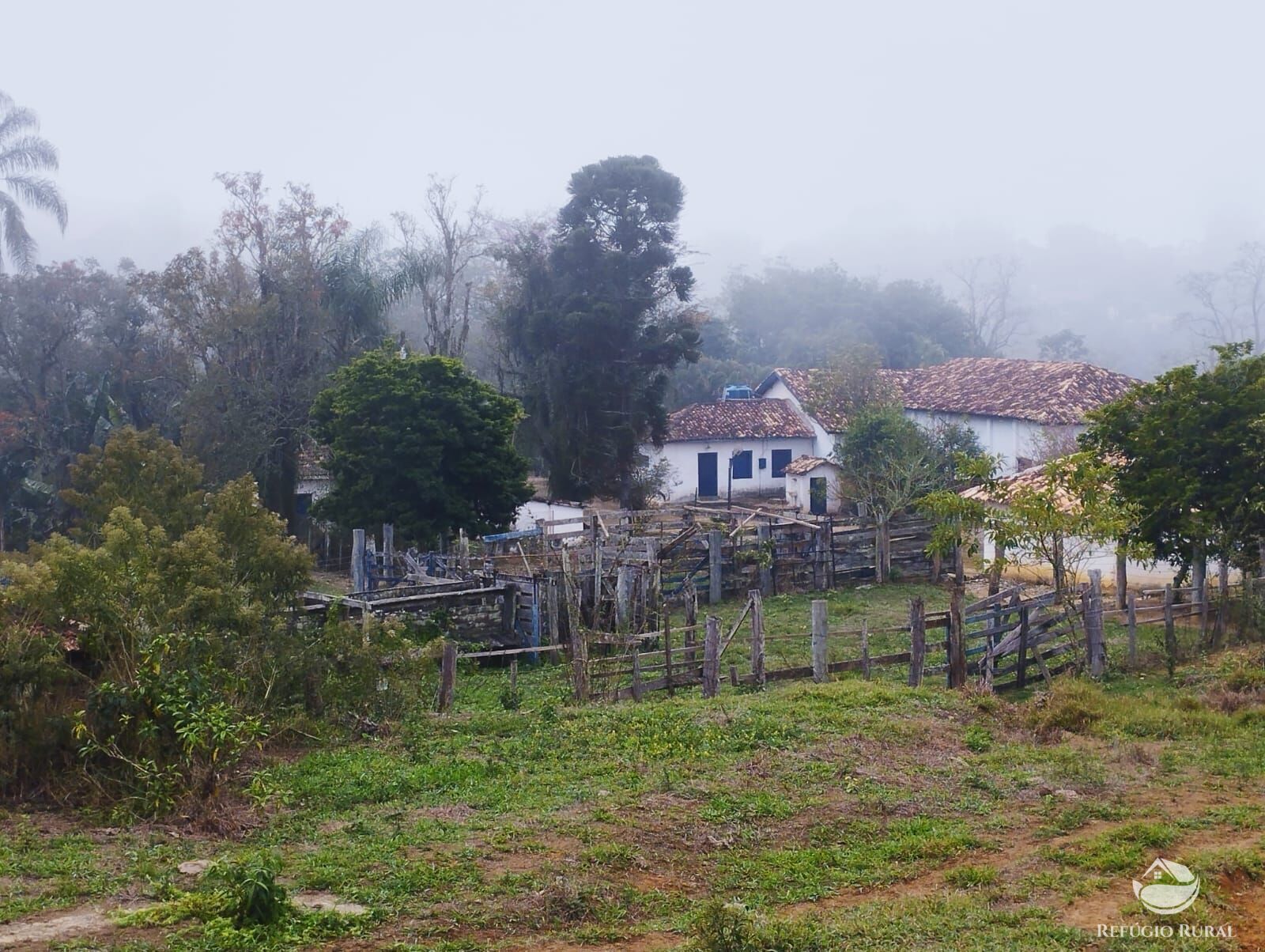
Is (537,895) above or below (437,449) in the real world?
below

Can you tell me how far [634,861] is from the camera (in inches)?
326

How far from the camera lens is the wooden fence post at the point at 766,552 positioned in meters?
24.2

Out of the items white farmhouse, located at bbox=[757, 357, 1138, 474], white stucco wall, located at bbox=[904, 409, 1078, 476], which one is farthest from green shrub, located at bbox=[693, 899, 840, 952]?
white stucco wall, located at bbox=[904, 409, 1078, 476]

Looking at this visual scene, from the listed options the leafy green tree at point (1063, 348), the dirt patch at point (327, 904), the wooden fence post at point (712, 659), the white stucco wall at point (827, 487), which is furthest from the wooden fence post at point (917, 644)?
the leafy green tree at point (1063, 348)

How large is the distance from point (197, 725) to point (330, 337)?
2734cm

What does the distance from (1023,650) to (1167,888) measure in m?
7.74

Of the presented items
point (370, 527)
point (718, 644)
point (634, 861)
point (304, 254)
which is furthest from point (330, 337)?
point (634, 861)

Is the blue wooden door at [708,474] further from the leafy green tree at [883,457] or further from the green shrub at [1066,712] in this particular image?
the green shrub at [1066,712]

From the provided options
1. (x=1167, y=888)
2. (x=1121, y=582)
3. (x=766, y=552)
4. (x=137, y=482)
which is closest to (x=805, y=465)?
(x=766, y=552)

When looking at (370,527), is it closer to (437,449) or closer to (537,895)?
(437,449)

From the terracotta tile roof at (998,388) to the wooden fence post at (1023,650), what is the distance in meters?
20.5

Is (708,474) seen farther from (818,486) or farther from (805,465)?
(818,486)

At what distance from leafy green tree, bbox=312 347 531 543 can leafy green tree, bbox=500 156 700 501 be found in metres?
A: 10.3

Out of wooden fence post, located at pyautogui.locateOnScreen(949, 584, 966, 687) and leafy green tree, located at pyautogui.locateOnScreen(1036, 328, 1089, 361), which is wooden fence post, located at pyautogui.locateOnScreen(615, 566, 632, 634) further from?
leafy green tree, located at pyautogui.locateOnScreen(1036, 328, 1089, 361)
